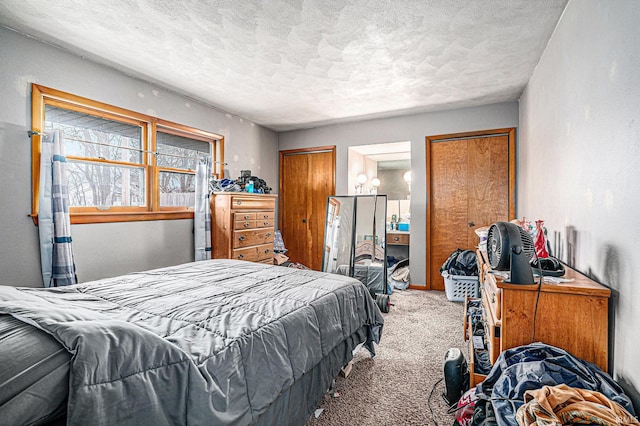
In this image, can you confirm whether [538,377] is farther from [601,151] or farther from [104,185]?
[104,185]

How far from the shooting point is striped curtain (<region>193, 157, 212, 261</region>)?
3668mm

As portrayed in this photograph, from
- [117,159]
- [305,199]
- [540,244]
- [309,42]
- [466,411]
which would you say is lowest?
[466,411]

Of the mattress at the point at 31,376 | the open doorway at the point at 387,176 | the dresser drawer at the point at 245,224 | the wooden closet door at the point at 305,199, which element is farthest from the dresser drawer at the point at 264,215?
the mattress at the point at 31,376

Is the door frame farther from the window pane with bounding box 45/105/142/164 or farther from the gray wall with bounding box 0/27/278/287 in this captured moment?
the window pane with bounding box 45/105/142/164

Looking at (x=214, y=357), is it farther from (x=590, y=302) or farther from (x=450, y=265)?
(x=450, y=265)

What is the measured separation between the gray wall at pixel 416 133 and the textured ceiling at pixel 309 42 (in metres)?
0.33

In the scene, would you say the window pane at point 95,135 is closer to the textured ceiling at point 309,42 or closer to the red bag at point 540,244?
the textured ceiling at point 309,42

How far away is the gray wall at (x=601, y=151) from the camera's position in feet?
3.82

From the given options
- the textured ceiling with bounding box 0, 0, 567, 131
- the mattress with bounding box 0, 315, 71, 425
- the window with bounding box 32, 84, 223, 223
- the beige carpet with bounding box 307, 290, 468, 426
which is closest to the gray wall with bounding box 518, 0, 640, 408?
the textured ceiling with bounding box 0, 0, 567, 131

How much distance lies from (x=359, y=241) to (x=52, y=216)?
3217mm

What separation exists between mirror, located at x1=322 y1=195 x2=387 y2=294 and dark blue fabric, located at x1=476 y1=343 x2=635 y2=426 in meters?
2.65

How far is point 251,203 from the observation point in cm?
395

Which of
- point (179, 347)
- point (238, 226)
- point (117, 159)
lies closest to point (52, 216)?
point (117, 159)

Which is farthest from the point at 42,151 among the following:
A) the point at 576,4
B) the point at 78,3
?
the point at 576,4
